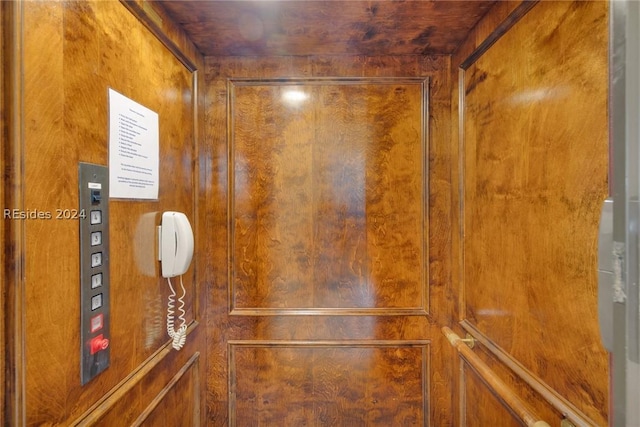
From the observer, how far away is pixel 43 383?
2.43ft

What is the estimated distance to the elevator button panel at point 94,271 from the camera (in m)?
0.85

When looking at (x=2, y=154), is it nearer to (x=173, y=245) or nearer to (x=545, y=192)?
(x=173, y=245)

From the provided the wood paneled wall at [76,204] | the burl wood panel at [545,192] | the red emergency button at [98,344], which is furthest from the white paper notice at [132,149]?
the burl wood panel at [545,192]

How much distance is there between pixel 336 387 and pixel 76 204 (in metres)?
1.41

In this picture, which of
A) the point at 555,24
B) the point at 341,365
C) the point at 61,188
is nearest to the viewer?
the point at 61,188

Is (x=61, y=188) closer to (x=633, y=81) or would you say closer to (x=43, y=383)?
(x=43, y=383)

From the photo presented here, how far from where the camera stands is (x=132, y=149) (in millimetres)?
1062

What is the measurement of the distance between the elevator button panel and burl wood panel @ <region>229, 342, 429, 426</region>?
2.85ft

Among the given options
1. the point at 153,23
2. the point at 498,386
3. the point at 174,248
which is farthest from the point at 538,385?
the point at 153,23

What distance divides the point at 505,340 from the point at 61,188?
4.81 feet

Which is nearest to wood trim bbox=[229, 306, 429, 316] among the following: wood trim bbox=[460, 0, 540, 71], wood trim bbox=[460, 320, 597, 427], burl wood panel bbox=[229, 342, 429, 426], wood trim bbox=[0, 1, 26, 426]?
burl wood panel bbox=[229, 342, 429, 426]

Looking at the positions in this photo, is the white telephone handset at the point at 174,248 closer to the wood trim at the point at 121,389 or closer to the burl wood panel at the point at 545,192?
the wood trim at the point at 121,389

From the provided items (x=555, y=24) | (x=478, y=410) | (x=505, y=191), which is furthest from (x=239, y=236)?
(x=555, y=24)

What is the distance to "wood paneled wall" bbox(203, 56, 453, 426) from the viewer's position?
1629mm
